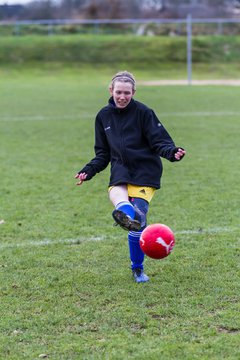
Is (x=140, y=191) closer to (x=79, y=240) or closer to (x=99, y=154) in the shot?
(x=99, y=154)

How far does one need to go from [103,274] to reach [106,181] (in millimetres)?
4153

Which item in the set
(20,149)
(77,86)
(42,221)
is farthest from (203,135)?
(77,86)

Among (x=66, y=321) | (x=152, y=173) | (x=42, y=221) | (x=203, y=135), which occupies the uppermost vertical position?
(x=152, y=173)

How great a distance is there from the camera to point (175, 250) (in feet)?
20.2

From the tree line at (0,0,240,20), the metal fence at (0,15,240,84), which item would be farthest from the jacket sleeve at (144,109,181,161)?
the tree line at (0,0,240,20)

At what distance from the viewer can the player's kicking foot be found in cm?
534

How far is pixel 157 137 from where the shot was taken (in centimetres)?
536

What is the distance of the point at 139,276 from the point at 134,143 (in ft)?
3.71

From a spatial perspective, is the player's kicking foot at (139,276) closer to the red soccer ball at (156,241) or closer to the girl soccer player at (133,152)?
the girl soccer player at (133,152)

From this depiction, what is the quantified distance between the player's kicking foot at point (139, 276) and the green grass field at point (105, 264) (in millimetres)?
54

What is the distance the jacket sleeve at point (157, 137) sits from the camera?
17.3ft

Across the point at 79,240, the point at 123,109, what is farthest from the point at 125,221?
the point at 79,240

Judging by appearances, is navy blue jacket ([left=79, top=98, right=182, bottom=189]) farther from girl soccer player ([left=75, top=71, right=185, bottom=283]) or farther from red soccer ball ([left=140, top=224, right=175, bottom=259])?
red soccer ball ([left=140, top=224, right=175, bottom=259])

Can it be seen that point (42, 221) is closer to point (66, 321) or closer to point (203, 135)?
point (66, 321)
